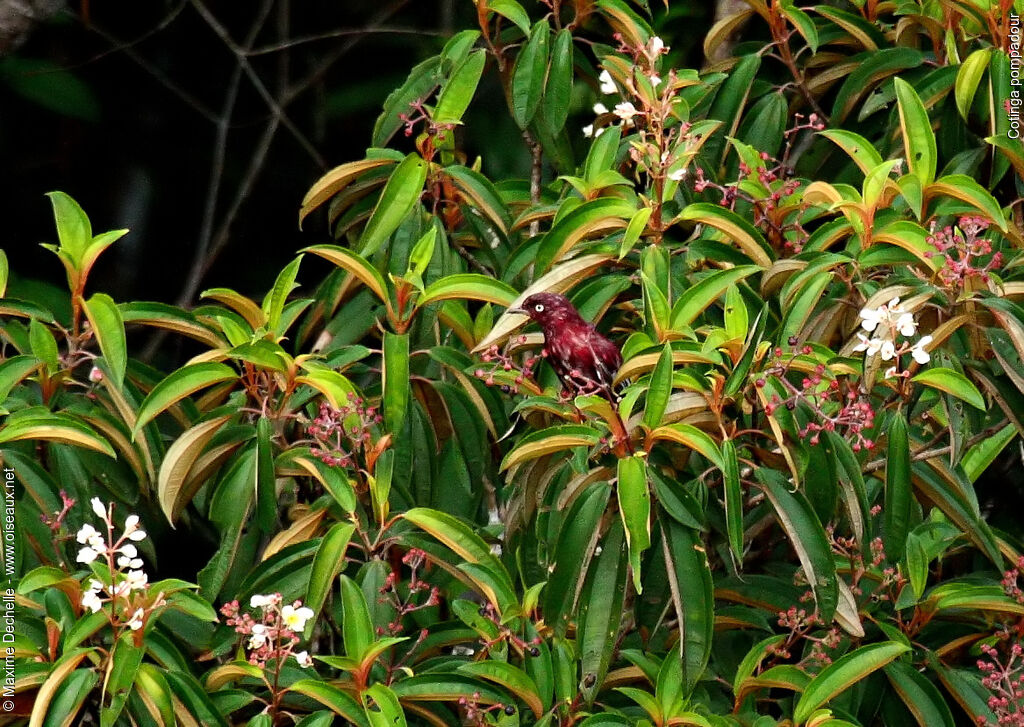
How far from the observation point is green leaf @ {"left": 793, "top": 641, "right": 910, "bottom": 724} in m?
1.85

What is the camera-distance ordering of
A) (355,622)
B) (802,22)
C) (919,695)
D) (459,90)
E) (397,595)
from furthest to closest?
(802,22) < (459,90) < (397,595) < (919,695) < (355,622)

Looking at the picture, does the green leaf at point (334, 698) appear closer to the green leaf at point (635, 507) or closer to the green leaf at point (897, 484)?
the green leaf at point (635, 507)

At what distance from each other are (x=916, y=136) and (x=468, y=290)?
27.4 inches

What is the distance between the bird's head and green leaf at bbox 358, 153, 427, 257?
0.28m

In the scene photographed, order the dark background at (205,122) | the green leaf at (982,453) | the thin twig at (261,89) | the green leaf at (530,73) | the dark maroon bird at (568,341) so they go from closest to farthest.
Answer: the dark maroon bird at (568,341) → the green leaf at (982,453) → the green leaf at (530,73) → the dark background at (205,122) → the thin twig at (261,89)

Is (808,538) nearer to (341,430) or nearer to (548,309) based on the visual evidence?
(548,309)

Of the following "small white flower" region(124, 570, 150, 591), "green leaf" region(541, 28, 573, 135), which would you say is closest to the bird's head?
"green leaf" region(541, 28, 573, 135)

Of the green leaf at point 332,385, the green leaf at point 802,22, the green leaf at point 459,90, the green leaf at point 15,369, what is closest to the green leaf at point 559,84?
the green leaf at point 459,90

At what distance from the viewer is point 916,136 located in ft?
7.13

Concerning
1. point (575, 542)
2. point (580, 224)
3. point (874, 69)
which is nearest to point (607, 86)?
point (580, 224)

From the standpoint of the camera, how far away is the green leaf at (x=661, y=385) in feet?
5.80

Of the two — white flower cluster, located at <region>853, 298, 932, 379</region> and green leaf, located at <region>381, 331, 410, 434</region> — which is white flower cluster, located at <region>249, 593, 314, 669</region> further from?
white flower cluster, located at <region>853, 298, 932, 379</region>

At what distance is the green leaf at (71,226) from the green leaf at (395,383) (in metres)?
0.49

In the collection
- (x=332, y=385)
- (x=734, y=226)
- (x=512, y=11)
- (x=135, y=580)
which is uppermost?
(x=512, y=11)
